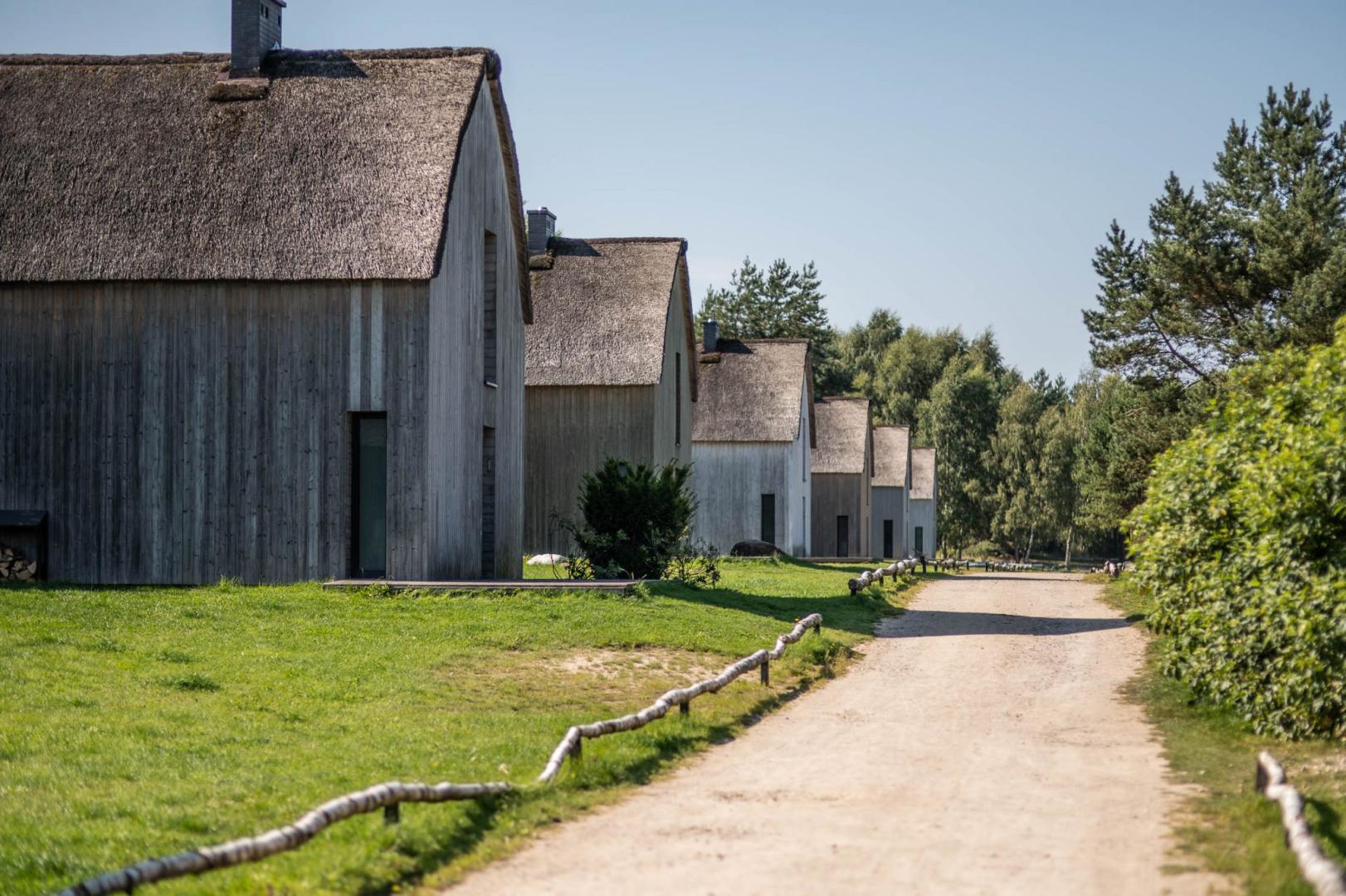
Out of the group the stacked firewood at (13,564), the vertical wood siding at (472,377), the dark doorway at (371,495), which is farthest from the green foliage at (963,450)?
the stacked firewood at (13,564)

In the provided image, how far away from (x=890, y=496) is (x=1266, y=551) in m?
54.1

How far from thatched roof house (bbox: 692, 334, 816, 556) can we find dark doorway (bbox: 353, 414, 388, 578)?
23.9m

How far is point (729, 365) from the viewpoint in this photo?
49.0m

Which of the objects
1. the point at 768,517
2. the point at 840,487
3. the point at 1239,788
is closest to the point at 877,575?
the point at 768,517

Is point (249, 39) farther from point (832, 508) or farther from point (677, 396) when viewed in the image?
point (832, 508)

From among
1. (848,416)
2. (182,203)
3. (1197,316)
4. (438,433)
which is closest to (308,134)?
(182,203)

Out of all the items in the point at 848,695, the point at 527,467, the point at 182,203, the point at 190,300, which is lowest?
the point at 848,695

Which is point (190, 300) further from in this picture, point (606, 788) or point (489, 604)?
point (606, 788)

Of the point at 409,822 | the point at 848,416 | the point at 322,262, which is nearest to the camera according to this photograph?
the point at 409,822

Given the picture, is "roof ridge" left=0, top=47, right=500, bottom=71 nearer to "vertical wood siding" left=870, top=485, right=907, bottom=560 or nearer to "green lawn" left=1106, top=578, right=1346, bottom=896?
"green lawn" left=1106, top=578, right=1346, bottom=896

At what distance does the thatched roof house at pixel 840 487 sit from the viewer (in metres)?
57.4

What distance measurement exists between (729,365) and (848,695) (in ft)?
110

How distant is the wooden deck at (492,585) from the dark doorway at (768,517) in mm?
24556

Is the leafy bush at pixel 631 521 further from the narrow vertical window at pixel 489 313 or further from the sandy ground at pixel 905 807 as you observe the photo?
the sandy ground at pixel 905 807
